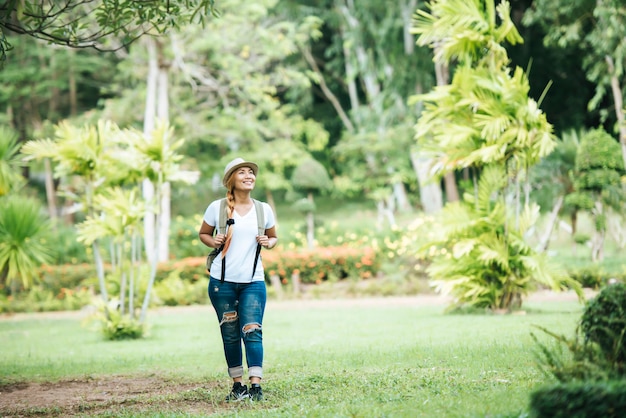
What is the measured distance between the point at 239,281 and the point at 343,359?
2664mm

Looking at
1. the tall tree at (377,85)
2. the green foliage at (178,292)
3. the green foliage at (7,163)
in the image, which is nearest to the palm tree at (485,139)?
the green foliage at (7,163)

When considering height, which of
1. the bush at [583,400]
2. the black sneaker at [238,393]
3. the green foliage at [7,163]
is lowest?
the black sneaker at [238,393]

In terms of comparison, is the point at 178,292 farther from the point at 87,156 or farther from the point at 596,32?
the point at 596,32

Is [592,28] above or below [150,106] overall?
above

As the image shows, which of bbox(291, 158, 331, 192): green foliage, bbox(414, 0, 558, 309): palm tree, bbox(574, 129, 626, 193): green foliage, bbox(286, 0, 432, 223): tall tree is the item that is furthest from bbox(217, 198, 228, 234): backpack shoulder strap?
bbox(286, 0, 432, 223): tall tree

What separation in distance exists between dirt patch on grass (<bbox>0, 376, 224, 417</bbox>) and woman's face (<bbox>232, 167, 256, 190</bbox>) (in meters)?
1.78

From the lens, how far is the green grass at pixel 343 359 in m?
5.72

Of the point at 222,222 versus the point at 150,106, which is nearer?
the point at 222,222

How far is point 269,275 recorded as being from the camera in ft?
65.5

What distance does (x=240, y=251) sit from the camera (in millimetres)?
6145

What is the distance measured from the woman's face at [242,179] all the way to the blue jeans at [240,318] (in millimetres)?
783

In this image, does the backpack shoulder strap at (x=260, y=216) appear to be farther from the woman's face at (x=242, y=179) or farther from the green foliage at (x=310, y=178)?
the green foliage at (x=310, y=178)

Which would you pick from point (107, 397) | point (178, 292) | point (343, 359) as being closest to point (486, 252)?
point (343, 359)

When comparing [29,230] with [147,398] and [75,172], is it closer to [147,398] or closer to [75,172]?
[75,172]
